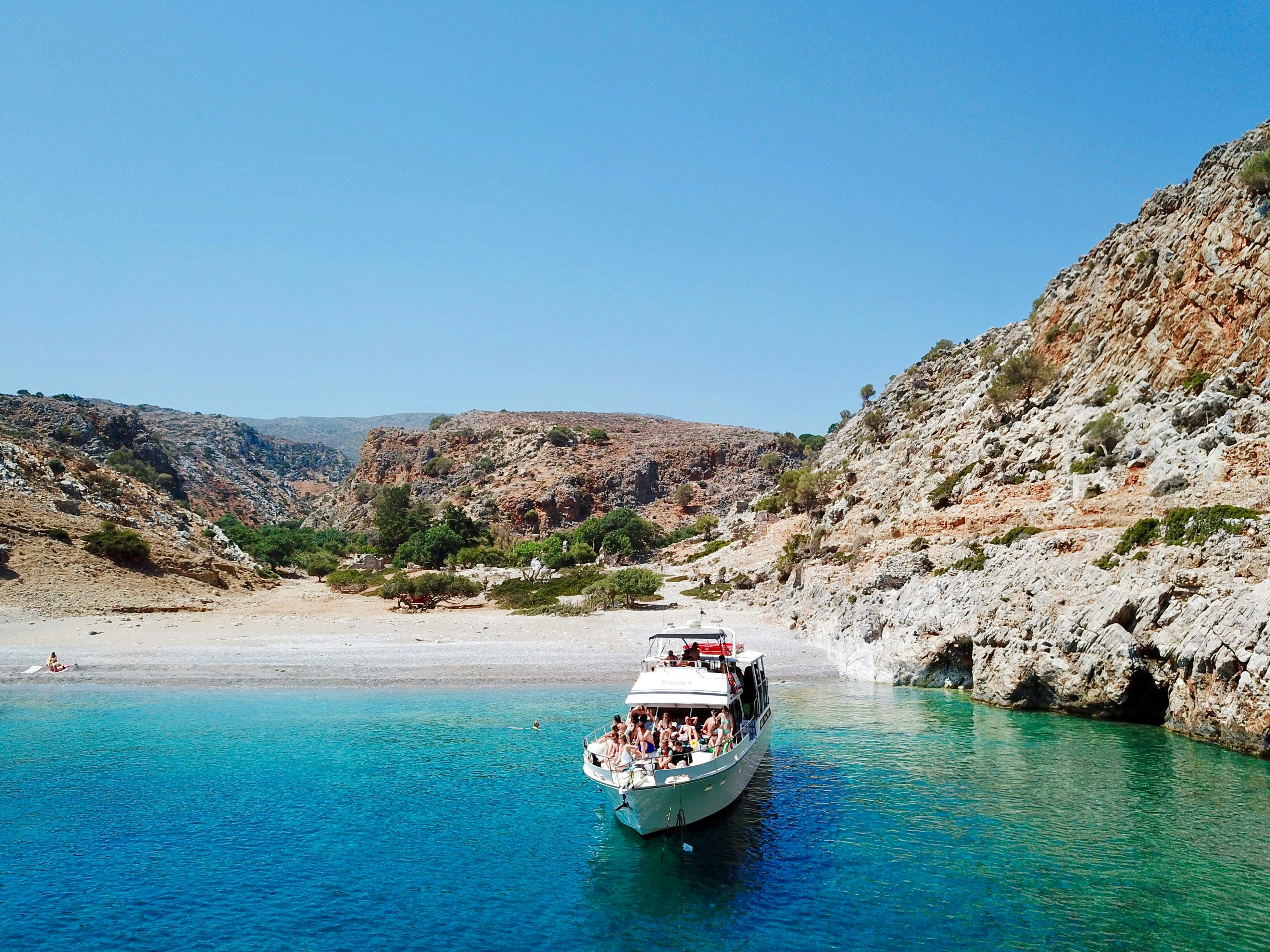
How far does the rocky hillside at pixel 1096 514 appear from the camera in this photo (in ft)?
79.9

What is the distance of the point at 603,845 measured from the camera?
16797 millimetres

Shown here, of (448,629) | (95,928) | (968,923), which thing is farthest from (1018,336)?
(95,928)

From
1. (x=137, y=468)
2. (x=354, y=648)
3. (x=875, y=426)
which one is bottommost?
(x=354, y=648)

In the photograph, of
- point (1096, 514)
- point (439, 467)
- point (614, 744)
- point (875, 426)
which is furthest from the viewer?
point (439, 467)

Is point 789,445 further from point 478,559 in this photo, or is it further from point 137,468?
point 137,468

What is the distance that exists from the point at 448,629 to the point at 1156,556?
33.6 meters

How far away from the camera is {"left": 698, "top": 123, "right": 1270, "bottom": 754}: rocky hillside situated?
24.4 metres

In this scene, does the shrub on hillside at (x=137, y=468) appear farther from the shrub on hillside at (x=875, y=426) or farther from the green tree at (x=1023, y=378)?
the green tree at (x=1023, y=378)

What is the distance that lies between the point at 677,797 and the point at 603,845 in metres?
2.13

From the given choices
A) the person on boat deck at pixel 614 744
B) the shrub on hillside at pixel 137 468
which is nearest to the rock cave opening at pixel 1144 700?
the person on boat deck at pixel 614 744

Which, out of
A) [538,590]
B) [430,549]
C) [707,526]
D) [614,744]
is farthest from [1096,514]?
[430,549]

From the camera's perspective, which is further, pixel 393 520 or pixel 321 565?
pixel 393 520

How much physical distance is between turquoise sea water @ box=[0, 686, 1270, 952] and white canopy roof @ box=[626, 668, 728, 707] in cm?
263

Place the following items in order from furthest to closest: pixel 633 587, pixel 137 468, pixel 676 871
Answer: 1. pixel 137 468
2. pixel 633 587
3. pixel 676 871
